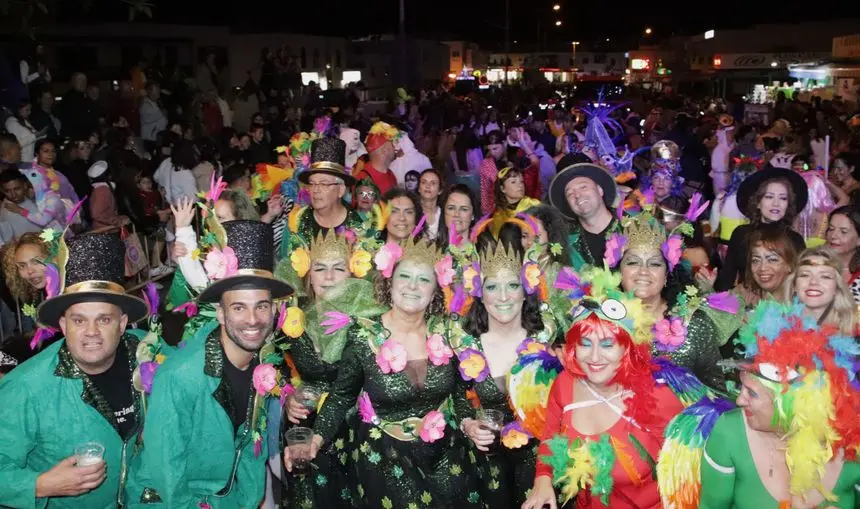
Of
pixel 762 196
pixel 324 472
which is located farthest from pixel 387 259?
pixel 762 196

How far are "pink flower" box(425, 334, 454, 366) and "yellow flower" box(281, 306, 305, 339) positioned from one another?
722 millimetres

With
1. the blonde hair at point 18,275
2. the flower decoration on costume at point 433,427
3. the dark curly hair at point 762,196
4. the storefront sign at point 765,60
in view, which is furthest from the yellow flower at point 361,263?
the storefront sign at point 765,60

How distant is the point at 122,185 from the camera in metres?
9.09

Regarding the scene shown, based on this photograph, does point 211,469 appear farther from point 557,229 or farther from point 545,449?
A: point 557,229

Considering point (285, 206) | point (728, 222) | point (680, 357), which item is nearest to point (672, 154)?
point (728, 222)

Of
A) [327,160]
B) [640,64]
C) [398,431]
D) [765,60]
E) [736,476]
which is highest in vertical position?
[640,64]

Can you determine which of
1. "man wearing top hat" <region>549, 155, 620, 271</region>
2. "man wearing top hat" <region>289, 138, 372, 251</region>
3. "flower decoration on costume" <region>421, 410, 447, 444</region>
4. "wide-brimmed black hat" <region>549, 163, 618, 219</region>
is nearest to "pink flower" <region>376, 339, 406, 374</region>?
"flower decoration on costume" <region>421, 410, 447, 444</region>

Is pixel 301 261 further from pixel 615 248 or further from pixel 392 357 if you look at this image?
pixel 615 248

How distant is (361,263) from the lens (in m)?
4.71

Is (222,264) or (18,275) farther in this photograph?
(18,275)

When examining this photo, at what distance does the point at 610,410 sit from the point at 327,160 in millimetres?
3630

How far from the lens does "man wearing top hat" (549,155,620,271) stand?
6.03m

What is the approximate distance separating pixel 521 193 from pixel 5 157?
5.01 m

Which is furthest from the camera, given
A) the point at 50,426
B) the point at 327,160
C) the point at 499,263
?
the point at 327,160
